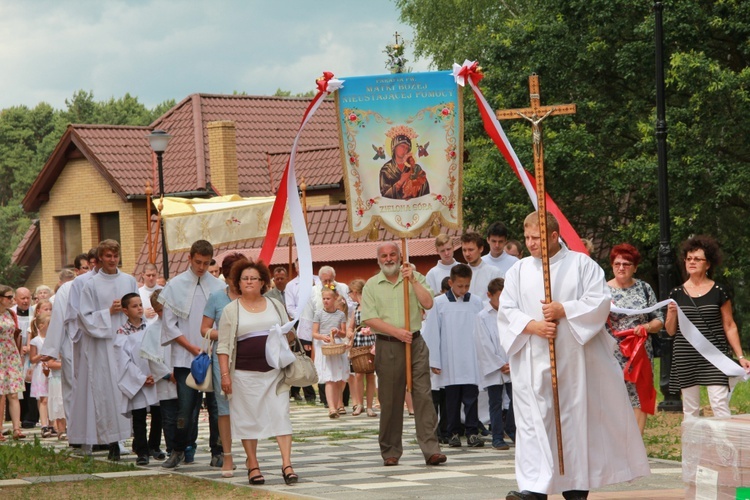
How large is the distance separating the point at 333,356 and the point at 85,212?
2732 cm

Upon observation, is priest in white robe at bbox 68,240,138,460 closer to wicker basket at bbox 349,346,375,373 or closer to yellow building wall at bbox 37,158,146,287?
wicker basket at bbox 349,346,375,373

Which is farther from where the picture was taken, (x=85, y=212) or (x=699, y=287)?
(x=85, y=212)

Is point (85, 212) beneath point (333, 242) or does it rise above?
above

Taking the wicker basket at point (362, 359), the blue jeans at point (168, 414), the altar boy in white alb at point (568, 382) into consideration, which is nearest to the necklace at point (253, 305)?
the blue jeans at point (168, 414)

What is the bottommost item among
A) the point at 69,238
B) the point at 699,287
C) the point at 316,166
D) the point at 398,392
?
the point at 398,392

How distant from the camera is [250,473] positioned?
1141cm

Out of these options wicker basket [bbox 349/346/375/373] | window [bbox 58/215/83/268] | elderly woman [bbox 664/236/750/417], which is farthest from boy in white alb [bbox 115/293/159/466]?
window [bbox 58/215/83/268]

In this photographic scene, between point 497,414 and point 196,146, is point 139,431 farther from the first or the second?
point 196,146

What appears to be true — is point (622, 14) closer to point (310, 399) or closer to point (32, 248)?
point (310, 399)

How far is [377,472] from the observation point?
1199 cm

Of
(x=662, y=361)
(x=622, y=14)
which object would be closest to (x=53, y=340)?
(x=662, y=361)

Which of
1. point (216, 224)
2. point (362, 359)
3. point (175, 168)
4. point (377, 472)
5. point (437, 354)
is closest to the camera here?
point (377, 472)

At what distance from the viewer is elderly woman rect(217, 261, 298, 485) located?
1156 centimetres

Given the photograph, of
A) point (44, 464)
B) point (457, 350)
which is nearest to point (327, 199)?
point (457, 350)
